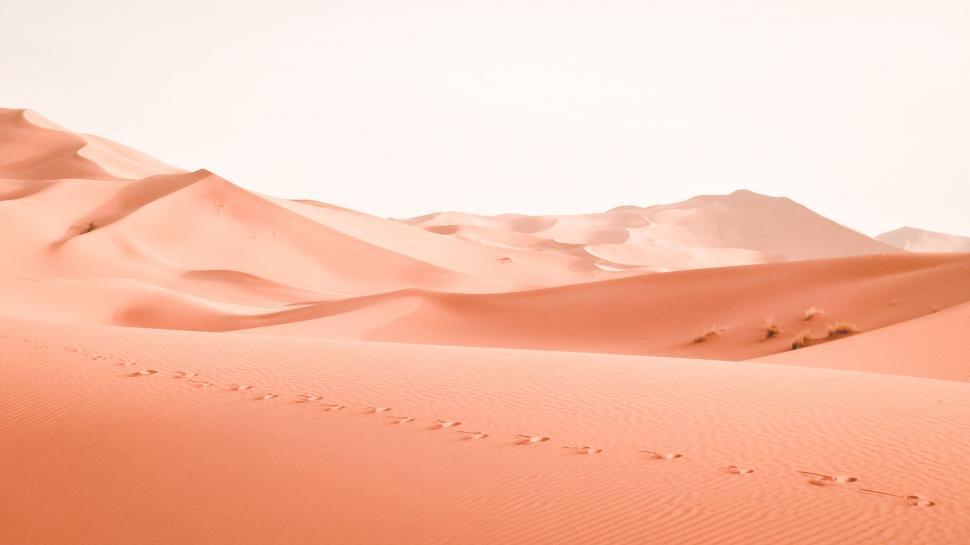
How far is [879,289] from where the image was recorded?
1966 cm

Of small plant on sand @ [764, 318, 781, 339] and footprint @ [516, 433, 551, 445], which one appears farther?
small plant on sand @ [764, 318, 781, 339]

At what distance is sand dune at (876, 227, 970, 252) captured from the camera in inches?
5994

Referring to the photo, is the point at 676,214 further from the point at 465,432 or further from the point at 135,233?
the point at 465,432

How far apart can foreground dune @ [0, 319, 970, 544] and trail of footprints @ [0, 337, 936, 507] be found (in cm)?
3

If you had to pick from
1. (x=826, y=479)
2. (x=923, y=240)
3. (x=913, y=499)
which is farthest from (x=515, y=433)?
(x=923, y=240)

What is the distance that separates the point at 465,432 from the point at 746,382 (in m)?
4.00

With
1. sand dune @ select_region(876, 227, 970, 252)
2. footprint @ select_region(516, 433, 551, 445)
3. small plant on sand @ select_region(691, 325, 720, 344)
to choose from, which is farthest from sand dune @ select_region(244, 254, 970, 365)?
sand dune @ select_region(876, 227, 970, 252)

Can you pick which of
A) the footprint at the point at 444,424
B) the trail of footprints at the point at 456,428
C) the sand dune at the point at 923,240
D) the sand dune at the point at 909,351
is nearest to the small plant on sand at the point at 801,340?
the sand dune at the point at 909,351

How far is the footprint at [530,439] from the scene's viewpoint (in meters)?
5.88

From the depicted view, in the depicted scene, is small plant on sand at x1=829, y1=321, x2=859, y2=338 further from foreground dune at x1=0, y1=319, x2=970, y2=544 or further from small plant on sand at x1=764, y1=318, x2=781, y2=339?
foreground dune at x1=0, y1=319, x2=970, y2=544

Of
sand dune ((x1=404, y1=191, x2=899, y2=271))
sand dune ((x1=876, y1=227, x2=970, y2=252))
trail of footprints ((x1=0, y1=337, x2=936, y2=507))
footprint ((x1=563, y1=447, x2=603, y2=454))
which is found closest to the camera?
trail of footprints ((x1=0, y1=337, x2=936, y2=507))

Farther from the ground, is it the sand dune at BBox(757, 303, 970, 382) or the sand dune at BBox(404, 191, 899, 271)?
the sand dune at BBox(404, 191, 899, 271)

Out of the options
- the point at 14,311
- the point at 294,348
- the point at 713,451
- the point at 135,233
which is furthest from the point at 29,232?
the point at 713,451

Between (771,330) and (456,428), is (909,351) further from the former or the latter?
(456,428)
